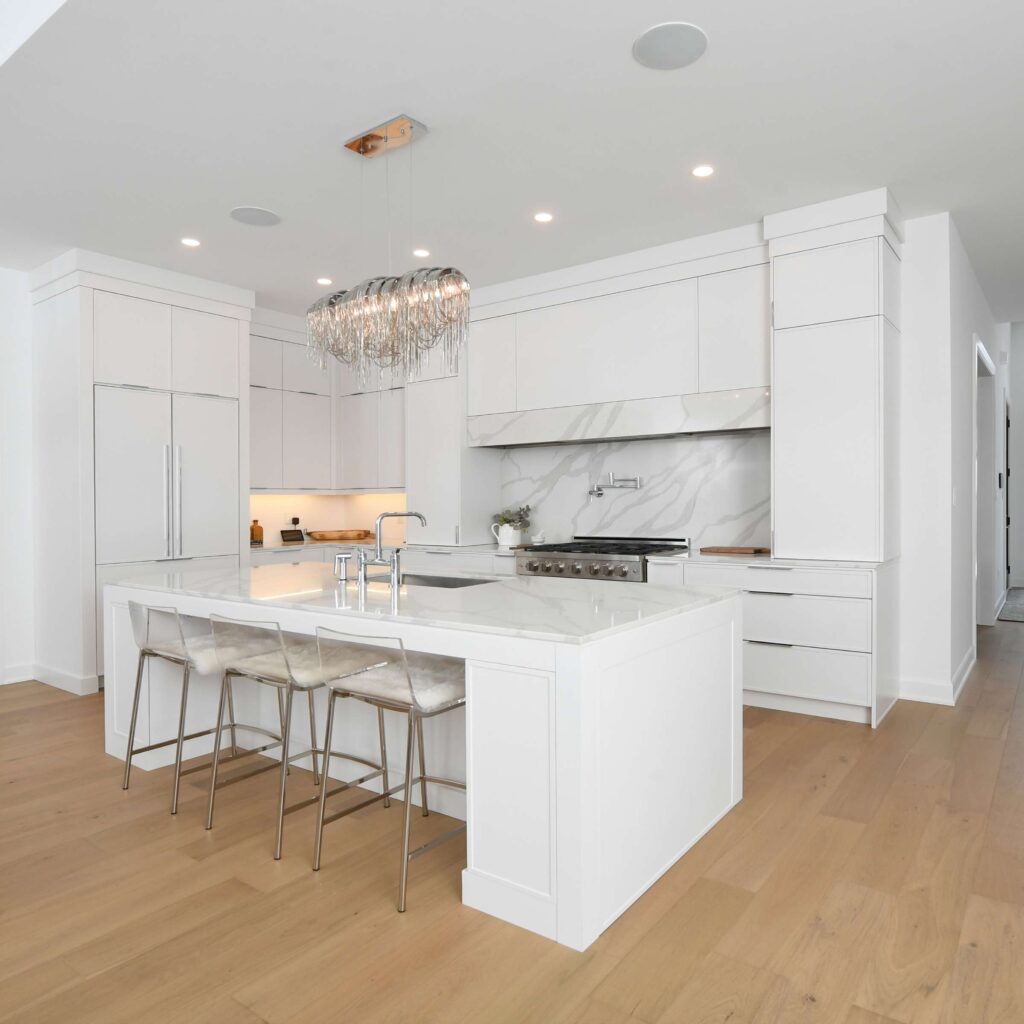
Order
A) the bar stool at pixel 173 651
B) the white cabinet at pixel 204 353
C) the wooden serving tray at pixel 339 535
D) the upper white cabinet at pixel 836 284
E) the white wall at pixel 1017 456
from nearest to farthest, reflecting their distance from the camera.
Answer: the bar stool at pixel 173 651 < the upper white cabinet at pixel 836 284 < the white cabinet at pixel 204 353 < the wooden serving tray at pixel 339 535 < the white wall at pixel 1017 456

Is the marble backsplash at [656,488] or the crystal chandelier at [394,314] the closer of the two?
the crystal chandelier at [394,314]

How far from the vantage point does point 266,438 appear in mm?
6254

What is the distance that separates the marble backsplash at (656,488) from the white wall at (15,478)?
3386 millimetres

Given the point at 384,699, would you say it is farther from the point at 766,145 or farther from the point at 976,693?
the point at 976,693

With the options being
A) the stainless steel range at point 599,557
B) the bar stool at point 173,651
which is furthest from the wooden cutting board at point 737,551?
the bar stool at point 173,651

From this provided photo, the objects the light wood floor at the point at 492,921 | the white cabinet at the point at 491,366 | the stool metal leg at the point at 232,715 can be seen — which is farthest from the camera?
the white cabinet at the point at 491,366

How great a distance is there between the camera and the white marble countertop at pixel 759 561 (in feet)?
13.1

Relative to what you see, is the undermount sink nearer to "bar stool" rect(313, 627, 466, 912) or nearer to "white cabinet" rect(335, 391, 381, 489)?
"bar stool" rect(313, 627, 466, 912)

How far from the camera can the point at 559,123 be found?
3.21 metres

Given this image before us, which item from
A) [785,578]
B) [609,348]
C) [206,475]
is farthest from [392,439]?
[785,578]

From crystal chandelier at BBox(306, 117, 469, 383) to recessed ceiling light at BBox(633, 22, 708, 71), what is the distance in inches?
38.5

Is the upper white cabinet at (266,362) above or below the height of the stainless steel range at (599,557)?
above

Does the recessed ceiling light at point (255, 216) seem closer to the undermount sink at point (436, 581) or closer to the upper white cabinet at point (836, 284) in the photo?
the undermount sink at point (436, 581)

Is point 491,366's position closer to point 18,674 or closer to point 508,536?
point 508,536
